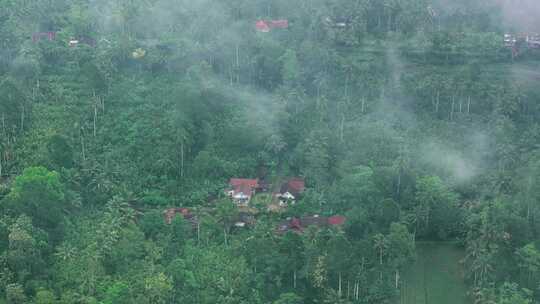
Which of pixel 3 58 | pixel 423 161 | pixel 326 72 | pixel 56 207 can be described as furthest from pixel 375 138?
pixel 3 58

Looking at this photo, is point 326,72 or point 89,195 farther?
point 326,72

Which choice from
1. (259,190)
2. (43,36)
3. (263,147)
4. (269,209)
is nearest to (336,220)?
(269,209)

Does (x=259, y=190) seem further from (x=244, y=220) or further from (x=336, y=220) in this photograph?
(x=336, y=220)

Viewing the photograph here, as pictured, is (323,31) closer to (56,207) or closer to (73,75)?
(73,75)

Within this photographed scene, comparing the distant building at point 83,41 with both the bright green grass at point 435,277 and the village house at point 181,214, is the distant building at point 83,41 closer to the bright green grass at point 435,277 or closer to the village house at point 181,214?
the village house at point 181,214

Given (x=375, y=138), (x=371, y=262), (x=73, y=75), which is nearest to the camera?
(x=371, y=262)

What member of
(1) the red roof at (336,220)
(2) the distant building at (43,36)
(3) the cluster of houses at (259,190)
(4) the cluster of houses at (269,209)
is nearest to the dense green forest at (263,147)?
(2) the distant building at (43,36)
